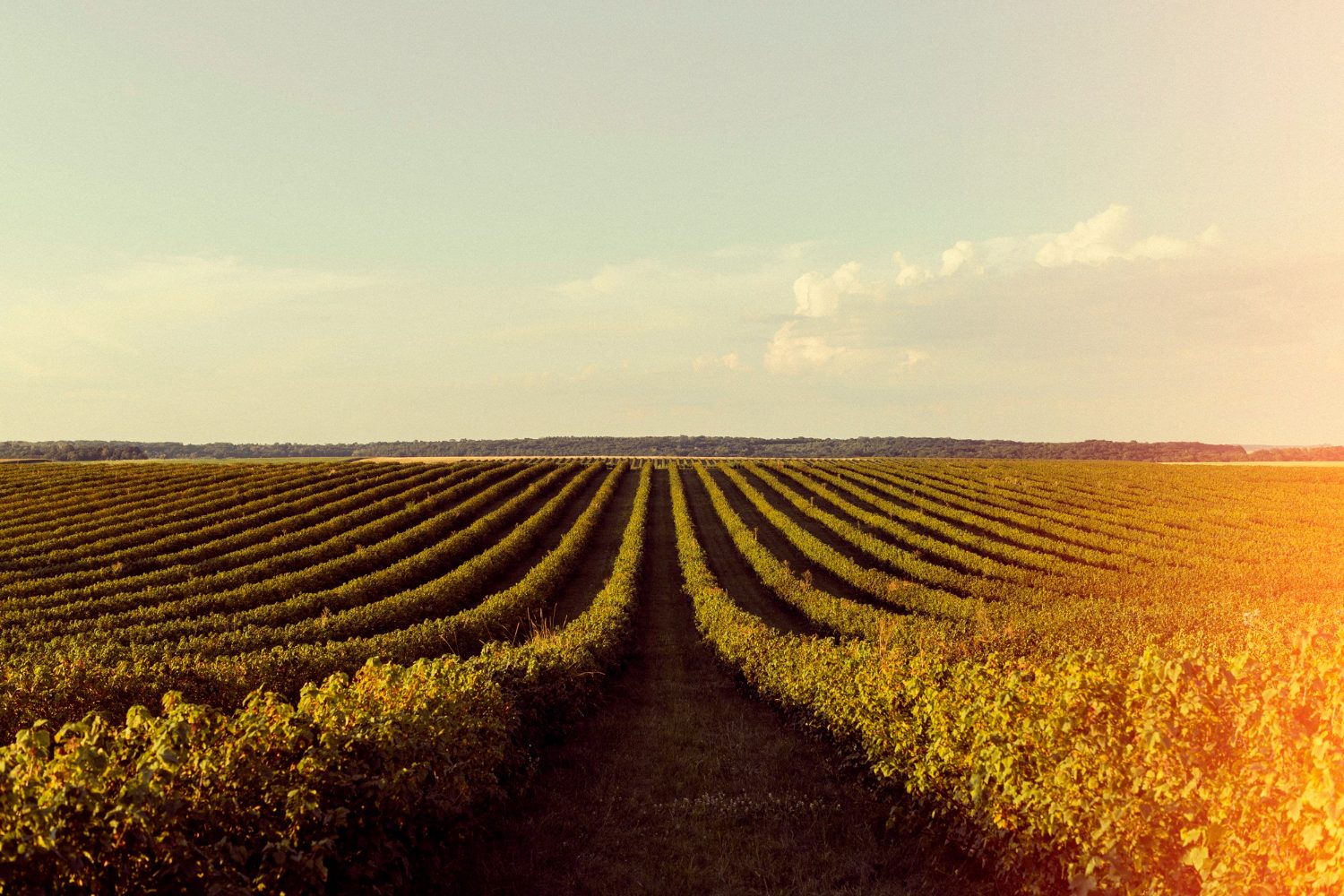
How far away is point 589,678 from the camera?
16.5 meters

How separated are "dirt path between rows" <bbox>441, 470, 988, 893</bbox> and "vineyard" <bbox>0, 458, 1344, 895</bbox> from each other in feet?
1.57

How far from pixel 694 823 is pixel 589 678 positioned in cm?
635

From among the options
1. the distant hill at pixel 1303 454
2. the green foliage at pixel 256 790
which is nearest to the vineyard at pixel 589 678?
the green foliage at pixel 256 790

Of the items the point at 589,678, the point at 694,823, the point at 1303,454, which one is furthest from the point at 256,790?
the point at 1303,454

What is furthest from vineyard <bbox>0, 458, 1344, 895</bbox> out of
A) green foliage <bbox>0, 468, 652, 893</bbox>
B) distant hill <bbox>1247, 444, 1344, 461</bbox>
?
distant hill <bbox>1247, 444, 1344, 461</bbox>

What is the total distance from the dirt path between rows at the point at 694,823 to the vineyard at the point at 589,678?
48 cm

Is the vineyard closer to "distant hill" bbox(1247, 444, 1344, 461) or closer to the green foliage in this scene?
the green foliage

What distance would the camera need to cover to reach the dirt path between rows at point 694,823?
9.04 metres

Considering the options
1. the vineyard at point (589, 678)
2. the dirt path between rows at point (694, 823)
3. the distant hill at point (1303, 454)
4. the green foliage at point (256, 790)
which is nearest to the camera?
the green foliage at point (256, 790)

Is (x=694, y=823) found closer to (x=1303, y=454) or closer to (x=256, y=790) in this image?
(x=256, y=790)

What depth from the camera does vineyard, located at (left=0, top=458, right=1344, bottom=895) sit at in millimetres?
5730

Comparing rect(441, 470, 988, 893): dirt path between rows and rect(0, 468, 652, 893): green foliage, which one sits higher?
rect(0, 468, 652, 893): green foliage

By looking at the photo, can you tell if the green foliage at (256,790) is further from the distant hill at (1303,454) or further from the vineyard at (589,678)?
the distant hill at (1303,454)

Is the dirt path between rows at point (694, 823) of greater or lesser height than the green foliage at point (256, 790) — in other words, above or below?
below
